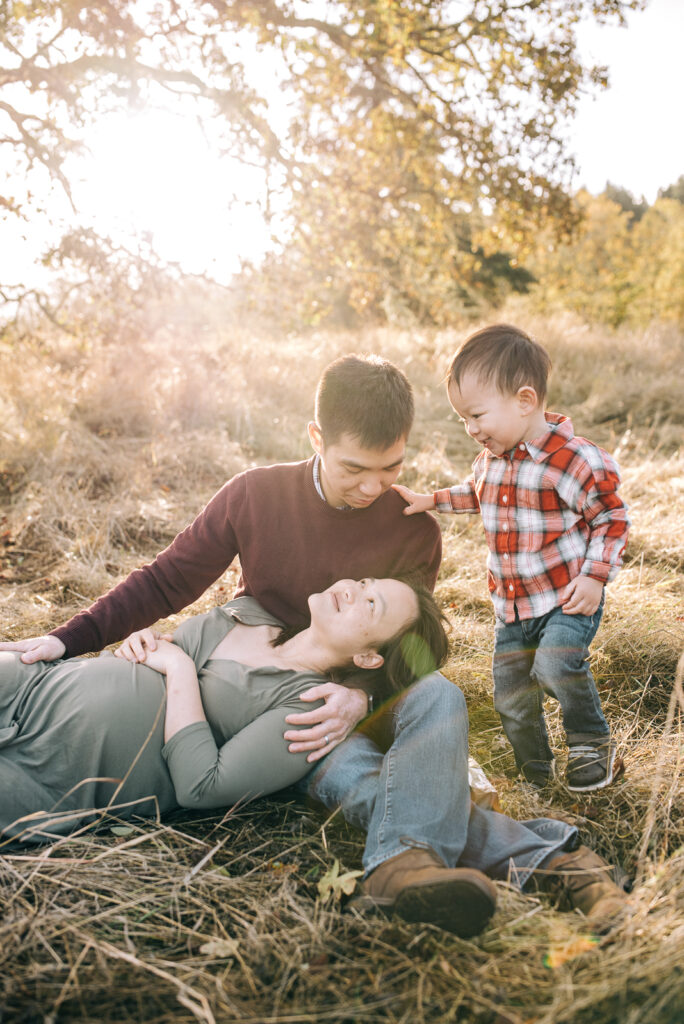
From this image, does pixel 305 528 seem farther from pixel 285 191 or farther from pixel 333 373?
pixel 285 191

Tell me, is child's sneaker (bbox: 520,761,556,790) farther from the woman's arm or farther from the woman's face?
the woman's arm

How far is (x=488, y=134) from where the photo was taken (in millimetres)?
7770

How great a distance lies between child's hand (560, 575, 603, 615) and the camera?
2.21 metres

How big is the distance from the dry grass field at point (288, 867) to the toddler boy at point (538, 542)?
0.22 metres

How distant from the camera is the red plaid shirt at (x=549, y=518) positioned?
7.32 ft

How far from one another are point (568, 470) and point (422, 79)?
699cm

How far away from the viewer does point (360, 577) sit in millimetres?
2617

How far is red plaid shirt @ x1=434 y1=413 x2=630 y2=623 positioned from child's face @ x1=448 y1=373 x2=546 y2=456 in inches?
2.2

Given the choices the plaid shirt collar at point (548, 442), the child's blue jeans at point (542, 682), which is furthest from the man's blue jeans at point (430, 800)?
the plaid shirt collar at point (548, 442)

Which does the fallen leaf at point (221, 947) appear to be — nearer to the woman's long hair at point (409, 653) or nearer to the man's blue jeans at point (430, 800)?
the man's blue jeans at point (430, 800)

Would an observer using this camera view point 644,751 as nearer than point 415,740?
No

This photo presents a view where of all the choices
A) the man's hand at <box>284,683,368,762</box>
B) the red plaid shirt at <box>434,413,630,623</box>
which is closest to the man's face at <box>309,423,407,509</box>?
the red plaid shirt at <box>434,413,630,623</box>

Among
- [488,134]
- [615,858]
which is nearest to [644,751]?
[615,858]

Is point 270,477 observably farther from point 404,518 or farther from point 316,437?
point 404,518
